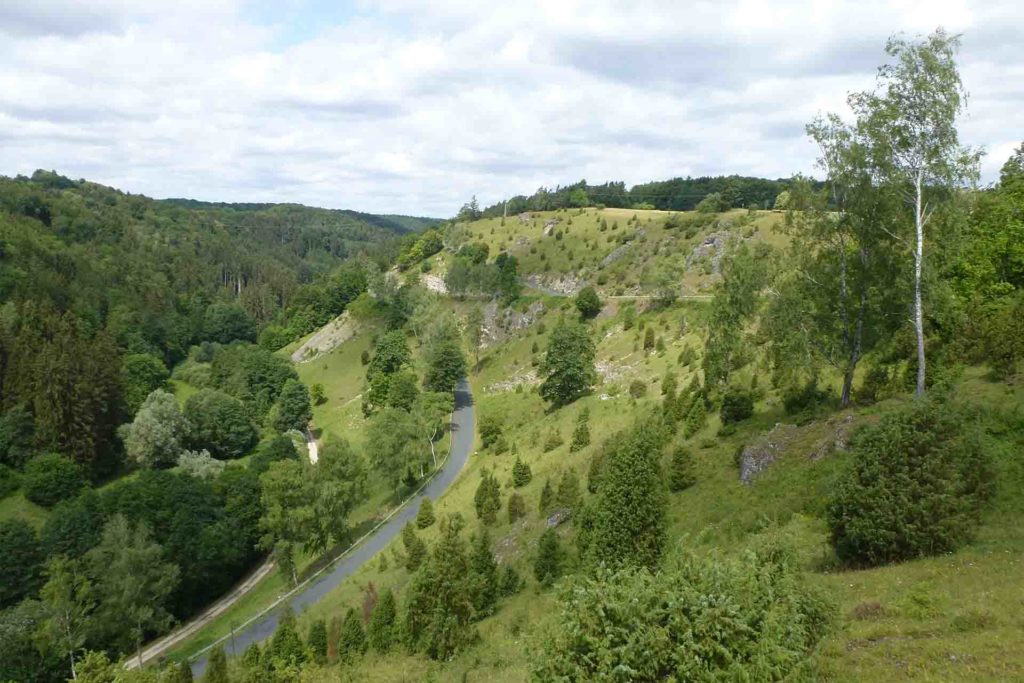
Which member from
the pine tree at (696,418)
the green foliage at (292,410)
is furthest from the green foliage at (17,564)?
the pine tree at (696,418)

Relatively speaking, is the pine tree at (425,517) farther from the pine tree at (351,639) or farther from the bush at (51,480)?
the bush at (51,480)

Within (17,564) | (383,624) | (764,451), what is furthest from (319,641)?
(17,564)

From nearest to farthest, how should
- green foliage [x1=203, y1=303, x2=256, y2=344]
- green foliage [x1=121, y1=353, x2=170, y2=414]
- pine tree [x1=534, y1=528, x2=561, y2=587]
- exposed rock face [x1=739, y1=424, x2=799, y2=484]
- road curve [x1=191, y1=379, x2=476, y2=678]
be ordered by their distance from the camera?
1. pine tree [x1=534, y1=528, x2=561, y2=587]
2. exposed rock face [x1=739, y1=424, x2=799, y2=484]
3. road curve [x1=191, y1=379, x2=476, y2=678]
4. green foliage [x1=121, y1=353, x2=170, y2=414]
5. green foliage [x1=203, y1=303, x2=256, y2=344]

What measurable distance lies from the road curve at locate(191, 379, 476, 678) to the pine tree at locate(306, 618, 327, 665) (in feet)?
28.1

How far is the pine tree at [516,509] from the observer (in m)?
34.9

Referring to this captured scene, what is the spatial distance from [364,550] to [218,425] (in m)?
36.7

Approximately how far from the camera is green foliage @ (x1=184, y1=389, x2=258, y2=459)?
70.2m

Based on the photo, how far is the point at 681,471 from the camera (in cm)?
2859

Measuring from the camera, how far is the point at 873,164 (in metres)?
23.0

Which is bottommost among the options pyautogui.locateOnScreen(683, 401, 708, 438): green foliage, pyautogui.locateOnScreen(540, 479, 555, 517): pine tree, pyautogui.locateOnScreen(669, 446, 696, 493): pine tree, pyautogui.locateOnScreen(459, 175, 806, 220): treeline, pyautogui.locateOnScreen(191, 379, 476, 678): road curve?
pyautogui.locateOnScreen(191, 379, 476, 678): road curve

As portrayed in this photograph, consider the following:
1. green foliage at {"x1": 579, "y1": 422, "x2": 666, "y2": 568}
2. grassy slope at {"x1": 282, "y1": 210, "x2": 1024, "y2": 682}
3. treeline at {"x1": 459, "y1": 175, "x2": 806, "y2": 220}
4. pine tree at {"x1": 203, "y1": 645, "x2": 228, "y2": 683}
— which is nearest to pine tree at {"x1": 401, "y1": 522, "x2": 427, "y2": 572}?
grassy slope at {"x1": 282, "y1": 210, "x2": 1024, "y2": 682}

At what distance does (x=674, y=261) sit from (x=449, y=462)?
3414 cm

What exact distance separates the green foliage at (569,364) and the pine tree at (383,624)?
97.6 feet

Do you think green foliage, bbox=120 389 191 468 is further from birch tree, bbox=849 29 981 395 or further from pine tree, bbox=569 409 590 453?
birch tree, bbox=849 29 981 395
